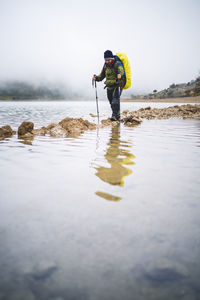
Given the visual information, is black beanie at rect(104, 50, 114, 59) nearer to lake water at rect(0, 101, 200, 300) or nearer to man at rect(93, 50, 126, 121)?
man at rect(93, 50, 126, 121)

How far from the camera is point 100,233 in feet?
3.88

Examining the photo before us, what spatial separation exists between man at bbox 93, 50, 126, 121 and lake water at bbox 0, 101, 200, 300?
6492 mm

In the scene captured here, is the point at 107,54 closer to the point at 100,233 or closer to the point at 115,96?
the point at 115,96

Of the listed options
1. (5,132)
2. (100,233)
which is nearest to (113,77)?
(5,132)

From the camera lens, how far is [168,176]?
2.12 m

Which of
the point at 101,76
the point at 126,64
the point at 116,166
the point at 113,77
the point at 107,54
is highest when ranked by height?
the point at 107,54

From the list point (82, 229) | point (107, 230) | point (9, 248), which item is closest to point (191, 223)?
point (107, 230)

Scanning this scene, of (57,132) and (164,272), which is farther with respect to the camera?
(57,132)

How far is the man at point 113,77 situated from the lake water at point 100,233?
21.3 ft

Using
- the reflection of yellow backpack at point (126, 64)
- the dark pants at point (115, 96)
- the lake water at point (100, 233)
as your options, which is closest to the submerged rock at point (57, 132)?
the lake water at point (100, 233)

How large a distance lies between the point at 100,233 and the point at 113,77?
787 cm

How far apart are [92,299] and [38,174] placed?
1573 mm

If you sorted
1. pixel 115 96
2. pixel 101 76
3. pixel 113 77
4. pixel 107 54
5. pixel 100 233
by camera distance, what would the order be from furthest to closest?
pixel 101 76
pixel 115 96
pixel 113 77
pixel 107 54
pixel 100 233

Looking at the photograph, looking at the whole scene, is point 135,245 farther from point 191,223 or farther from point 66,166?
point 66,166
